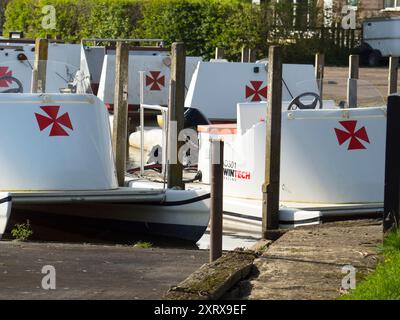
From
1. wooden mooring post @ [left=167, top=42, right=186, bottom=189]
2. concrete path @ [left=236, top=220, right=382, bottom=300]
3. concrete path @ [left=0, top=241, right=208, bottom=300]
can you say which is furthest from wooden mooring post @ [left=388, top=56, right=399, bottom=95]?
concrete path @ [left=0, top=241, right=208, bottom=300]

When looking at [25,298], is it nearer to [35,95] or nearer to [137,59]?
[35,95]

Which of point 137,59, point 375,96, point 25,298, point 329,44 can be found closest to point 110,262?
point 25,298

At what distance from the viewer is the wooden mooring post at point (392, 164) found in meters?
9.99

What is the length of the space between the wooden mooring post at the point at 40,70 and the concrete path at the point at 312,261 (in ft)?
15.0

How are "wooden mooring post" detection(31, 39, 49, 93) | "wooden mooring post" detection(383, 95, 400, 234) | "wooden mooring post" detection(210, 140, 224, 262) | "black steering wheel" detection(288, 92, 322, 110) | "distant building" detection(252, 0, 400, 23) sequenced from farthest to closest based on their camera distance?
"distant building" detection(252, 0, 400, 23) → "black steering wheel" detection(288, 92, 322, 110) → "wooden mooring post" detection(31, 39, 49, 93) → "wooden mooring post" detection(383, 95, 400, 234) → "wooden mooring post" detection(210, 140, 224, 262)

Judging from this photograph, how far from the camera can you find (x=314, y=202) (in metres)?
14.5

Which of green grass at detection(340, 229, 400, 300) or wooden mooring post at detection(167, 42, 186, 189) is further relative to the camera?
wooden mooring post at detection(167, 42, 186, 189)

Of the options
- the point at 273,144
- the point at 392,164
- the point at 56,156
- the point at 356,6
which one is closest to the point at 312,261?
the point at 392,164

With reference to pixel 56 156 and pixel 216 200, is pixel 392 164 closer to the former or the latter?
pixel 216 200

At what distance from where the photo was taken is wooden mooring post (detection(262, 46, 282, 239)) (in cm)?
1334

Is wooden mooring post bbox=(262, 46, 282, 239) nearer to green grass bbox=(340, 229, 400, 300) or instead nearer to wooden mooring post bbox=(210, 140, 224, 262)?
wooden mooring post bbox=(210, 140, 224, 262)

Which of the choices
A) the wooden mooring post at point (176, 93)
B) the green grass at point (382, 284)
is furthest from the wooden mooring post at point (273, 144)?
the green grass at point (382, 284)

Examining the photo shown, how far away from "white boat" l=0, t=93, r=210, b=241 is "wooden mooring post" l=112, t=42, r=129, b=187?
734mm
